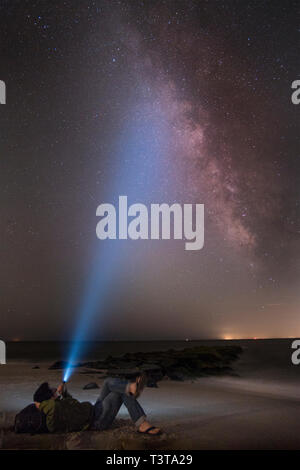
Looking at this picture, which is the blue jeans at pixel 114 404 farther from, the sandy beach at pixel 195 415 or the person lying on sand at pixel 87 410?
the sandy beach at pixel 195 415

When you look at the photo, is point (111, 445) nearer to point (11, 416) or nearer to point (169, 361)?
point (11, 416)

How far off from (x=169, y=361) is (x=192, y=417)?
24.2 ft

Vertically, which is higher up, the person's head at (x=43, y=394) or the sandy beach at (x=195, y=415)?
the person's head at (x=43, y=394)

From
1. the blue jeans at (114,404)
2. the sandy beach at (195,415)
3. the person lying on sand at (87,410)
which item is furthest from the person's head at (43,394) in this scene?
the blue jeans at (114,404)

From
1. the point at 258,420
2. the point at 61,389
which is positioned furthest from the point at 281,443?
the point at 61,389

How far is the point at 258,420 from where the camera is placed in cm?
680

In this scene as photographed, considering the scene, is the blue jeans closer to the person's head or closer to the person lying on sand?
the person lying on sand

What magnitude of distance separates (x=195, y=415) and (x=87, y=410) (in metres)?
2.01

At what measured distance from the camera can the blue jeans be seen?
18.2 ft

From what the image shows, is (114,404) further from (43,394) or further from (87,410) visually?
(43,394)

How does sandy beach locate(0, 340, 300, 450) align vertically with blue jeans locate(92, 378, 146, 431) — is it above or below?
below

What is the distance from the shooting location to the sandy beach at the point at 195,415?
558 centimetres

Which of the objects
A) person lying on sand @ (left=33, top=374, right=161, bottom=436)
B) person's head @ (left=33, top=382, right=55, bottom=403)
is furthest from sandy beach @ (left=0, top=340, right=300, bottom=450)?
person's head @ (left=33, top=382, right=55, bottom=403)

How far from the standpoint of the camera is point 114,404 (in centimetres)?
566
